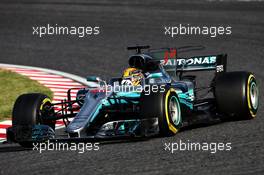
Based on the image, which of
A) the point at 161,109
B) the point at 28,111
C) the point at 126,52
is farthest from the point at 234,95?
the point at 126,52

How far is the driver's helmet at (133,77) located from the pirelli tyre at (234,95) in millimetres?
1117

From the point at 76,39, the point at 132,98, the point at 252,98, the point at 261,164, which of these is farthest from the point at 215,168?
the point at 76,39

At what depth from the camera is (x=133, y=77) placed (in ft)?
37.9

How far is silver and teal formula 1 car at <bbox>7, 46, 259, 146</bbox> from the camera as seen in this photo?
1045cm

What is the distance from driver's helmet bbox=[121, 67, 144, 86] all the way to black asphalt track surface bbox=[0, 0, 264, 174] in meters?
1.01

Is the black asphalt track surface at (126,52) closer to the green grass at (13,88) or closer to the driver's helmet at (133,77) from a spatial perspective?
the driver's helmet at (133,77)

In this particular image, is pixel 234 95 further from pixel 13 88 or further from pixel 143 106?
pixel 13 88

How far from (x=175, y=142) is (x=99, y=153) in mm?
1020

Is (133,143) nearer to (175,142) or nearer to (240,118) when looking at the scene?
(175,142)

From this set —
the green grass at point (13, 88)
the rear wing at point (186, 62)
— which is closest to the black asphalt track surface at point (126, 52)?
the rear wing at point (186, 62)

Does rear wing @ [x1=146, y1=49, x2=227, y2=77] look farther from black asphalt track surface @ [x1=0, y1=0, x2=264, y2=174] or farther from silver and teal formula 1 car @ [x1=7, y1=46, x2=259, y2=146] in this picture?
black asphalt track surface @ [x1=0, y1=0, x2=264, y2=174]

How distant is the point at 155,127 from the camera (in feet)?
33.9

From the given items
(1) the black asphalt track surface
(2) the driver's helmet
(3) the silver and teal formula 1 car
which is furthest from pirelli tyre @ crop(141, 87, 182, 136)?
(2) the driver's helmet

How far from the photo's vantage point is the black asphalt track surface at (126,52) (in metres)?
9.02
